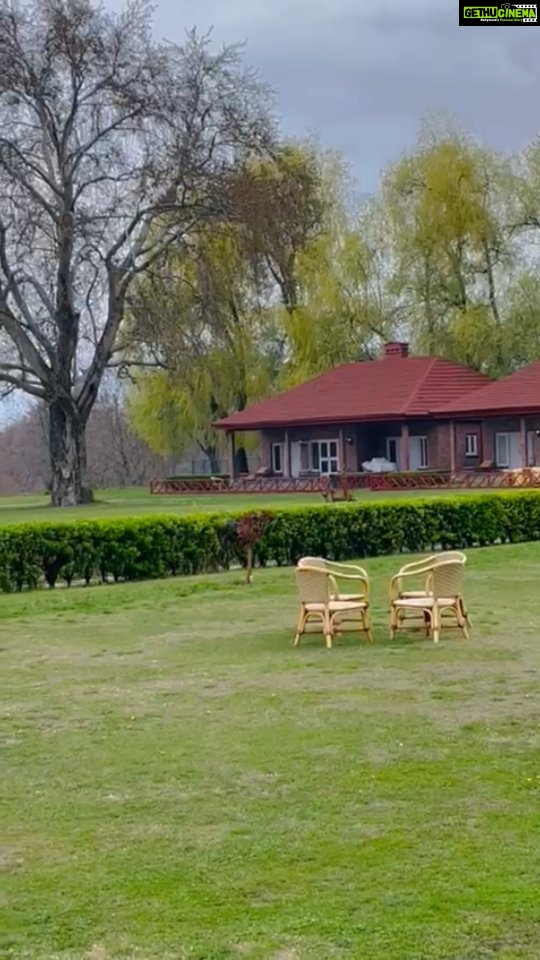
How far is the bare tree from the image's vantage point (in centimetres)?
3609

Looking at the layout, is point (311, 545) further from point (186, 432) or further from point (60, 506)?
point (186, 432)

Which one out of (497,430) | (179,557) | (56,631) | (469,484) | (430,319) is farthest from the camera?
(430,319)

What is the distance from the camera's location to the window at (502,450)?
45.5m

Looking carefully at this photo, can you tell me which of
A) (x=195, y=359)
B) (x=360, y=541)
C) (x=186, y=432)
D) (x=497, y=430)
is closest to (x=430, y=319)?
(x=497, y=430)

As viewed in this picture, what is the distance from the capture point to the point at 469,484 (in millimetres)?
39844

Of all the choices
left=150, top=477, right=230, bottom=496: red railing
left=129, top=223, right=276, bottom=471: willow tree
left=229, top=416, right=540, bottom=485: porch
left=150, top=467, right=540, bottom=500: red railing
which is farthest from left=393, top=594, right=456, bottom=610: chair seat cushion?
left=150, top=477, right=230, bottom=496: red railing

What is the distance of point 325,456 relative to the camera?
49594mm

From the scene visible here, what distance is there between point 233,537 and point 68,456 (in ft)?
82.3

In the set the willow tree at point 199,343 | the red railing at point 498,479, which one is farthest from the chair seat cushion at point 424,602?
the willow tree at point 199,343

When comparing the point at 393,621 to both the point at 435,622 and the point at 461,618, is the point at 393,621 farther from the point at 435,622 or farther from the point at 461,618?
the point at 461,618

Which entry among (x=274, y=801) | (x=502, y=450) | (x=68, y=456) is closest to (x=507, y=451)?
(x=502, y=450)

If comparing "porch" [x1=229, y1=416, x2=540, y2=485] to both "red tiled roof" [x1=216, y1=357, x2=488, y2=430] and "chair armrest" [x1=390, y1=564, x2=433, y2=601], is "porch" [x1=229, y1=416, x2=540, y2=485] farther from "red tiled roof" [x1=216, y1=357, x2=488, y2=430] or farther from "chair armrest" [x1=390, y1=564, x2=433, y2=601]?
"chair armrest" [x1=390, y1=564, x2=433, y2=601]

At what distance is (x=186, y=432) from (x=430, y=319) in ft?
37.3

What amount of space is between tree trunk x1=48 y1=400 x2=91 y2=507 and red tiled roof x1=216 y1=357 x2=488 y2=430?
306 inches
